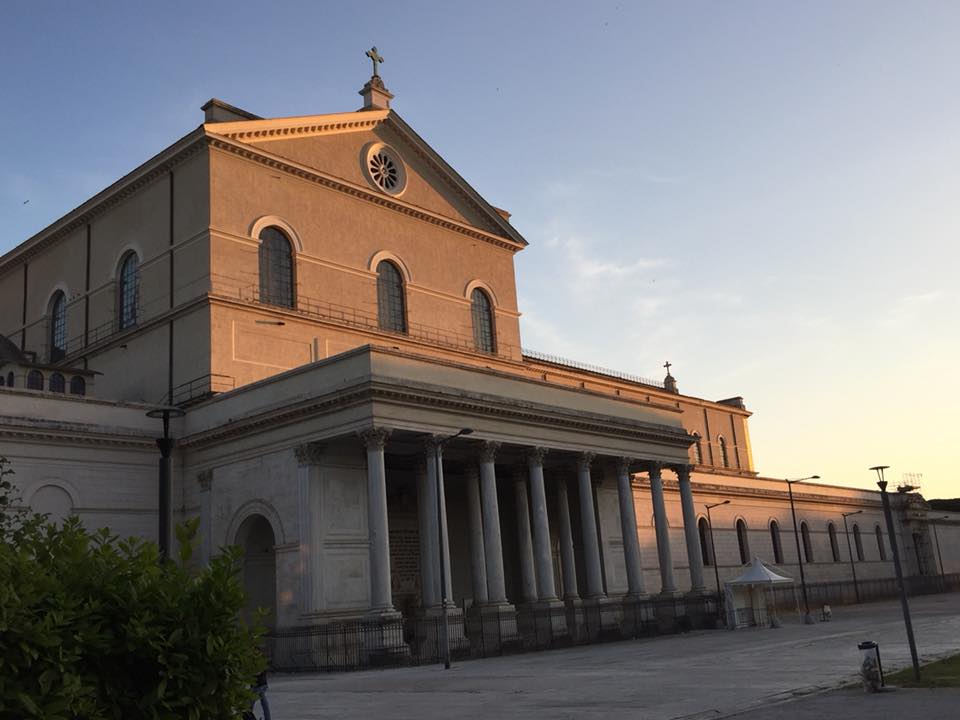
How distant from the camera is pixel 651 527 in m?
51.2

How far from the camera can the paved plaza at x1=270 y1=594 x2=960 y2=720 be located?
1519 centimetres

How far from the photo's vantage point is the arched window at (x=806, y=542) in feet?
215

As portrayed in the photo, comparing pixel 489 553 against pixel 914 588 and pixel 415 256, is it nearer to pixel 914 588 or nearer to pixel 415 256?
pixel 415 256

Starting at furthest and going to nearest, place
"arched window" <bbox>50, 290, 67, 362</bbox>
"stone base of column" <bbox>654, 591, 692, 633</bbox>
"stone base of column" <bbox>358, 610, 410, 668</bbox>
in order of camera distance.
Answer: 1. "arched window" <bbox>50, 290, 67, 362</bbox>
2. "stone base of column" <bbox>654, 591, 692, 633</bbox>
3. "stone base of column" <bbox>358, 610, 410, 668</bbox>

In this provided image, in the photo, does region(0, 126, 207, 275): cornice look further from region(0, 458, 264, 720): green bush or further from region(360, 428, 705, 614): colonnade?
region(0, 458, 264, 720): green bush

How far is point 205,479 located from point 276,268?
9.00m

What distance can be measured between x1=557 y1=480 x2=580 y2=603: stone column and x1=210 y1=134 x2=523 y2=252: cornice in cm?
1313

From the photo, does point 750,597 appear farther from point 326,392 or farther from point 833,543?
point 833,543

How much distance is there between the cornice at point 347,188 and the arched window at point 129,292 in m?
6.46

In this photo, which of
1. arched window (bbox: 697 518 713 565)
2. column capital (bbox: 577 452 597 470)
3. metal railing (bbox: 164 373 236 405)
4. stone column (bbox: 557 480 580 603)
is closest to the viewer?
metal railing (bbox: 164 373 236 405)

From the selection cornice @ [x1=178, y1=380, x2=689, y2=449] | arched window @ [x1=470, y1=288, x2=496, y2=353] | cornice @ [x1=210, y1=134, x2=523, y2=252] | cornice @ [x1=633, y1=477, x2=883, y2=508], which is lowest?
cornice @ [x1=633, y1=477, x2=883, y2=508]

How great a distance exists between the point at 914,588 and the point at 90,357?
6133cm

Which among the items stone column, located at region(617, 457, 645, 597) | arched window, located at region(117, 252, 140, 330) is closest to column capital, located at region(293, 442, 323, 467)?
arched window, located at region(117, 252, 140, 330)

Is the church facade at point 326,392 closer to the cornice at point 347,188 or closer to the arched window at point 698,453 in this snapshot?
the cornice at point 347,188
